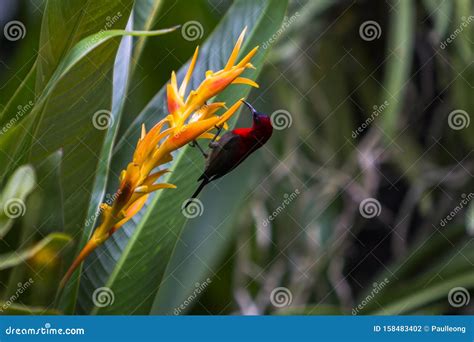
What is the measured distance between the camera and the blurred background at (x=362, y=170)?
1.08 metres

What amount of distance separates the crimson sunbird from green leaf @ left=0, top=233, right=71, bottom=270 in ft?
0.56

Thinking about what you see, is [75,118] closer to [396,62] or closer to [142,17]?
[142,17]

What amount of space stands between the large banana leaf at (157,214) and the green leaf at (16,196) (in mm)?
103

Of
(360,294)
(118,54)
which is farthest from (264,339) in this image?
(118,54)

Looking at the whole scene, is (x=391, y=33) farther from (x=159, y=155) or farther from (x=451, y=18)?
(x=159, y=155)

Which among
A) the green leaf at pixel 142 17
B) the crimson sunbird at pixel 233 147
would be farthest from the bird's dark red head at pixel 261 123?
the green leaf at pixel 142 17

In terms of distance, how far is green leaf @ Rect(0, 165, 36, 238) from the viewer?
0.75 meters

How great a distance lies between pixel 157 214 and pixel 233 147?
14 centimetres

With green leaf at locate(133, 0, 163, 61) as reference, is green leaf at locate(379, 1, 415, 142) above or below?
below

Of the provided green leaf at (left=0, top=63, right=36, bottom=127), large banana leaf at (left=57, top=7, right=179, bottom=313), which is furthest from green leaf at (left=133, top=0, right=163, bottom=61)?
green leaf at (left=0, top=63, right=36, bottom=127)

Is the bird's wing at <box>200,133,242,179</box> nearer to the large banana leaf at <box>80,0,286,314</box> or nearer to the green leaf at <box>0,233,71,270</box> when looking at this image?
the large banana leaf at <box>80,0,286,314</box>

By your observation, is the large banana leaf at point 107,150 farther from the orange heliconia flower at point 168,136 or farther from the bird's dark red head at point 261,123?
the bird's dark red head at point 261,123

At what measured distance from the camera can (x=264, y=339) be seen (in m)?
1.00

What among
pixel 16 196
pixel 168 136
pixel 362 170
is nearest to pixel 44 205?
pixel 16 196
